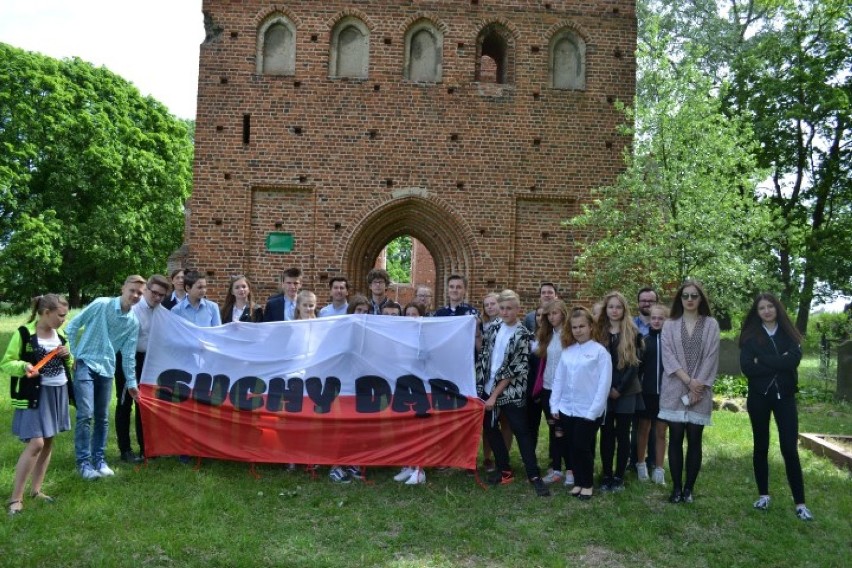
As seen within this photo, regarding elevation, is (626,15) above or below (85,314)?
above

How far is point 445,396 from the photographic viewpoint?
642 cm

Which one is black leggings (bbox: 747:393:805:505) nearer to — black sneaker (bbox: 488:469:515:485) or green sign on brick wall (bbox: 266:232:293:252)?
black sneaker (bbox: 488:469:515:485)

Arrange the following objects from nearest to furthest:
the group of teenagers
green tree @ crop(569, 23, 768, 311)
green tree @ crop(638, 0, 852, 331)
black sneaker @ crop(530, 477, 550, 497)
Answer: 1. the group of teenagers
2. black sneaker @ crop(530, 477, 550, 497)
3. green tree @ crop(569, 23, 768, 311)
4. green tree @ crop(638, 0, 852, 331)

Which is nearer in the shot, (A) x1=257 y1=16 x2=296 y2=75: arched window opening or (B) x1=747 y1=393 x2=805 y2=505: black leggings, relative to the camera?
(B) x1=747 y1=393 x2=805 y2=505: black leggings

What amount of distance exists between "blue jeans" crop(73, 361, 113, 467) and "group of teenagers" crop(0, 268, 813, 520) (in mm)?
10

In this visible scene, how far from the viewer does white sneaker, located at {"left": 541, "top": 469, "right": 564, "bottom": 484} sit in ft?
21.0

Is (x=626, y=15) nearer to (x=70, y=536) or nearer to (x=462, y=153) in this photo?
(x=462, y=153)

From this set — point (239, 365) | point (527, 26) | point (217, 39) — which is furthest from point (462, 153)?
point (239, 365)

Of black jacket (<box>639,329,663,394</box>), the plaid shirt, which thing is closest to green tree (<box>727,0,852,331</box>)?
black jacket (<box>639,329,663,394</box>)

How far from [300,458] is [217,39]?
9372 mm

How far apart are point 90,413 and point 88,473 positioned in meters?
0.55

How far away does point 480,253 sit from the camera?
1302 cm

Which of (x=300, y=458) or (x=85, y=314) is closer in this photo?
(x=85, y=314)

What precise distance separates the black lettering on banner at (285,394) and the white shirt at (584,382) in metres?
2.29
